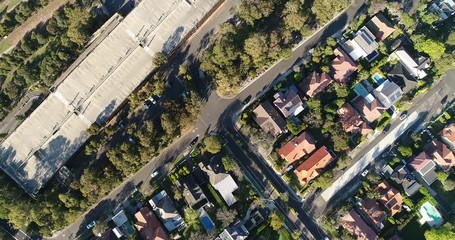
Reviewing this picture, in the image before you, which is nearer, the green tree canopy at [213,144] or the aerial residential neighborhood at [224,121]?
the green tree canopy at [213,144]

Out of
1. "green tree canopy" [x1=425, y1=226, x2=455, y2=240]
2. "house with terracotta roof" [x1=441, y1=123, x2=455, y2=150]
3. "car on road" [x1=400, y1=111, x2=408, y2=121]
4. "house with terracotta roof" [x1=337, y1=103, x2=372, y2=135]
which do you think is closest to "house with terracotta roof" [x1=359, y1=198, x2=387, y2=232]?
"green tree canopy" [x1=425, y1=226, x2=455, y2=240]

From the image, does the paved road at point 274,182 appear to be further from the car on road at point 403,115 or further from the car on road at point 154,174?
the car on road at point 403,115

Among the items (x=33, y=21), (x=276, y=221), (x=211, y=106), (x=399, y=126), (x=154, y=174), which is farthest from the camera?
(x=33, y=21)

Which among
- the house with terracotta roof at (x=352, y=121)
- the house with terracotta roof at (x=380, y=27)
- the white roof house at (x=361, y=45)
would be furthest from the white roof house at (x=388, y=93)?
the house with terracotta roof at (x=380, y=27)

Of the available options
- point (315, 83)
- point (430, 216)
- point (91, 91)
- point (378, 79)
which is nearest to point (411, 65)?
point (378, 79)

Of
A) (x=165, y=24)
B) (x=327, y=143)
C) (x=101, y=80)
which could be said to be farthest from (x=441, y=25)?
(x=101, y=80)

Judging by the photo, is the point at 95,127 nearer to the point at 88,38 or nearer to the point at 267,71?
the point at 88,38

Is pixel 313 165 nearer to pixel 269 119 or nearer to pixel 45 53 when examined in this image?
pixel 269 119
